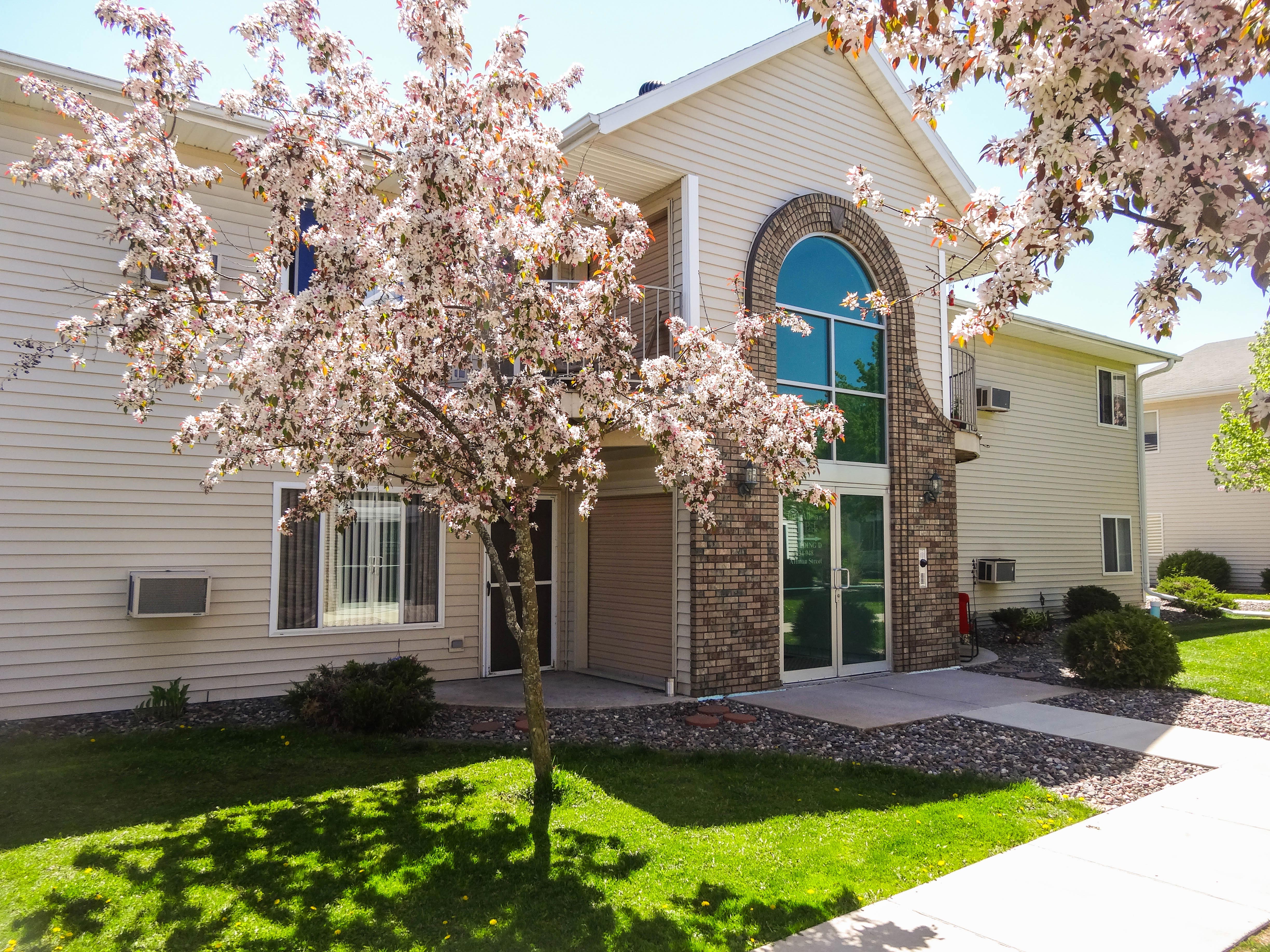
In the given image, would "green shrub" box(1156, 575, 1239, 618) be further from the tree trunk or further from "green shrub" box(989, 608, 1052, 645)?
the tree trunk

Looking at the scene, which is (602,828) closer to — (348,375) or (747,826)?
(747,826)

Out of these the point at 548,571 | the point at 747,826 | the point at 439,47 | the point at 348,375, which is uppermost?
the point at 439,47

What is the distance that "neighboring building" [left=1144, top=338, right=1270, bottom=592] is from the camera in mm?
23375

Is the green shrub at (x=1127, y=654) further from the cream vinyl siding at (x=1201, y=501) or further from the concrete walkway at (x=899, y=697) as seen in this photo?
the cream vinyl siding at (x=1201, y=501)

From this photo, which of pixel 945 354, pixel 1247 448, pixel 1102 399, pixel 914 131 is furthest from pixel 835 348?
pixel 1247 448

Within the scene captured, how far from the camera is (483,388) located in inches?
202

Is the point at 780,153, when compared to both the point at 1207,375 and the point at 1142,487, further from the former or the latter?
the point at 1207,375

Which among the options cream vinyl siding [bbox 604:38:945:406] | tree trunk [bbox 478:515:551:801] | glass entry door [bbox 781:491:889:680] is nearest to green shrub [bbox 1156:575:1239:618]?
cream vinyl siding [bbox 604:38:945:406]

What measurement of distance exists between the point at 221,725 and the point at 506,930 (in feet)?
16.1

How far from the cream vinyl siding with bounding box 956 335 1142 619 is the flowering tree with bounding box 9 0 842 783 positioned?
1125 centimetres

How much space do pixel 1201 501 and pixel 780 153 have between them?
2135cm

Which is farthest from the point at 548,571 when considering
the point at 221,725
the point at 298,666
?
the point at 221,725

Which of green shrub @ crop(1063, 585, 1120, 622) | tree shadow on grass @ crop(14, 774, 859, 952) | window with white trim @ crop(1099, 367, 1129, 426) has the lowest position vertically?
tree shadow on grass @ crop(14, 774, 859, 952)

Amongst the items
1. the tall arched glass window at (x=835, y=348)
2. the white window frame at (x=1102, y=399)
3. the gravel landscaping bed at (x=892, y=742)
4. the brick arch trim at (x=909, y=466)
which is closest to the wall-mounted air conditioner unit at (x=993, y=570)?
the brick arch trim at (x=909, y=466)
